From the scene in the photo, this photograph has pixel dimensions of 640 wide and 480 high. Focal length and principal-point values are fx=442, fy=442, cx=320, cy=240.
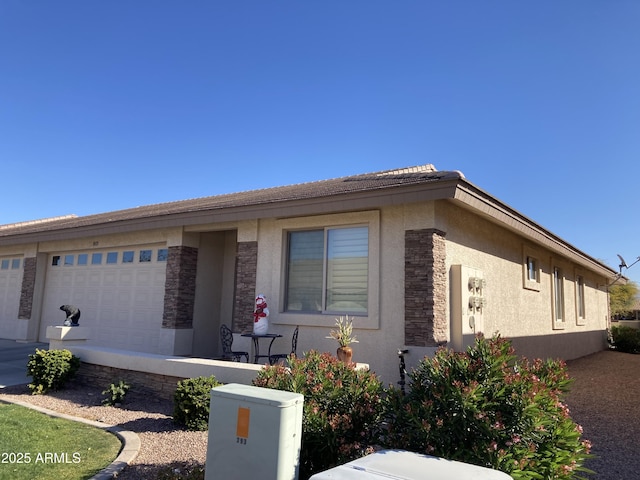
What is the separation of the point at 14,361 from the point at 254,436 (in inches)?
471

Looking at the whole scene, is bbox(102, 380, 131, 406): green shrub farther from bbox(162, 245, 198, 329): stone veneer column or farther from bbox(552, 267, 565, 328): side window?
bbox(552, 267, 565, 328): side window

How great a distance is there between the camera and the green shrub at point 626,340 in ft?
72.1

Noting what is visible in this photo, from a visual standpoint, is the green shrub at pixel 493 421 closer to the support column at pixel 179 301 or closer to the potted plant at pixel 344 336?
the potted plant at pixel 344 336

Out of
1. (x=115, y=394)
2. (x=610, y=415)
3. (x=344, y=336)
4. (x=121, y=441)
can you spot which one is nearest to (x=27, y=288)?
(x=115, y=394)

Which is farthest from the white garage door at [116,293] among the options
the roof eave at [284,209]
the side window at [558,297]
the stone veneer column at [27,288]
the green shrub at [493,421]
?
the side window at [558,297]

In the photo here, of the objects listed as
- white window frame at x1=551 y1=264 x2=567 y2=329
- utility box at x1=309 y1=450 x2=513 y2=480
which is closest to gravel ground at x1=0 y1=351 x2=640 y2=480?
utility box at x1=309 y1=450 x2=513 y2=480

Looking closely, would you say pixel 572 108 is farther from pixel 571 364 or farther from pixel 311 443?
pixel 311 443

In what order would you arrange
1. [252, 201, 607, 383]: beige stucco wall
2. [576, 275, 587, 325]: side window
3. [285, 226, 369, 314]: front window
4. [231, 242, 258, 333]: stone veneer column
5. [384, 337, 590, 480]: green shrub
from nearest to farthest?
[384, 337, 590, 480]: green shrub, [252, 201, 607, 383]: beige stucco wall, [285, 226, 369, 314]: front window, [231, 242, 258, 333]: stone veneer column, [576, 275, 587, 325]: side window

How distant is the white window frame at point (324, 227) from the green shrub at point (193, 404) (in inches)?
131

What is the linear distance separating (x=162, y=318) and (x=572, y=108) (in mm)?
14432

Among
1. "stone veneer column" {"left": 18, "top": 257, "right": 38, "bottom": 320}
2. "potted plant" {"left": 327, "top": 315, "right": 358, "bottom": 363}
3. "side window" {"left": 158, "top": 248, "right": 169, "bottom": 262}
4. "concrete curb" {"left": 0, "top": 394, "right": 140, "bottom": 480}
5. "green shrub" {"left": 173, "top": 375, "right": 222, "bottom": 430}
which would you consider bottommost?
"concrete curb" {"left": 0, "top": 394, "right": 140, "bottom": 480}

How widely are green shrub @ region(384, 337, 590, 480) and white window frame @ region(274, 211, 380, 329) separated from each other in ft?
16.7

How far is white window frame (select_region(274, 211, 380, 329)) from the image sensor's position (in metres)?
8.90

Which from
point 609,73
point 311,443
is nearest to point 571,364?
point 609,73
